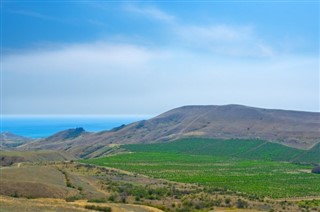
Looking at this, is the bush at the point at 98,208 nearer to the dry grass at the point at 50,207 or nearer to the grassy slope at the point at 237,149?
the dry grass at the point at 50,207

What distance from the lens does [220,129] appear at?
493 ft

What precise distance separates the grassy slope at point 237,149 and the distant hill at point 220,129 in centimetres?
594

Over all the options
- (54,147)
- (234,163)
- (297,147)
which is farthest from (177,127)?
(234,163)

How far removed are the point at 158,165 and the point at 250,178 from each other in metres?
21.9

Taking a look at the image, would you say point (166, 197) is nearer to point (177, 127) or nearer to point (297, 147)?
point (297, 147)

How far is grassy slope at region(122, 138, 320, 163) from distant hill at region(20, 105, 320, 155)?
19.5ft

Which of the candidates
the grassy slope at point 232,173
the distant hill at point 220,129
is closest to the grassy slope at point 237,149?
the distant hill at point 220,129

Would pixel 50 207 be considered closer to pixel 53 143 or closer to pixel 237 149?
pixel 237 149

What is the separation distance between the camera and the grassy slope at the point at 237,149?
108 meters

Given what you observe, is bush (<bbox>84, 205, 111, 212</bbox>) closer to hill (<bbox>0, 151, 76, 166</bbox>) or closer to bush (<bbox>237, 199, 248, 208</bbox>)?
bush (<bbox>237, 199, 248, 208</bbox>)

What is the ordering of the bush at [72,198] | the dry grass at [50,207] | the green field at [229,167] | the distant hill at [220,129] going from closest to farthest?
the dry grass at [50,207] → the bush at [72,198] → the green field at [229,167] → the distant hill at [220,129]

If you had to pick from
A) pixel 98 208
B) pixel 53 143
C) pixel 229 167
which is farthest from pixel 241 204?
pixel 53 143

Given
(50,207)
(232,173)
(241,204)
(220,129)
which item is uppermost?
(220,129)

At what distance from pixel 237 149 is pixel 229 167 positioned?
3380cm
